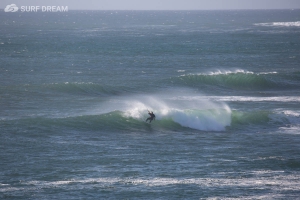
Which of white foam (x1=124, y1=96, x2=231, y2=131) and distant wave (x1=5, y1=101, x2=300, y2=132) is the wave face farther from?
distant wave (x1=5, y1=101, x2=300, y2=132)

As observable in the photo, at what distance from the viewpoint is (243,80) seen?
45.7 m

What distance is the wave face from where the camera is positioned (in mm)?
44541

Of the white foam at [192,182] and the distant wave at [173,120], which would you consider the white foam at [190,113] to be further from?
the white foam at [192,182]

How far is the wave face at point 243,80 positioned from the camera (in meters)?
44.5

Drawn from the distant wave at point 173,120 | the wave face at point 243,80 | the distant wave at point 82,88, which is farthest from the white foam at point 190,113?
the wave face at point 243,80

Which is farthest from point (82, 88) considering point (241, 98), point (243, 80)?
point (243, 80)

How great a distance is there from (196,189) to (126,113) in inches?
520

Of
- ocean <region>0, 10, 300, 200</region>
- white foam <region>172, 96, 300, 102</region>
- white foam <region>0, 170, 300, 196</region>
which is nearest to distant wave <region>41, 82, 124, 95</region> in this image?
ocean <region>0, 10, 300, 200</region>

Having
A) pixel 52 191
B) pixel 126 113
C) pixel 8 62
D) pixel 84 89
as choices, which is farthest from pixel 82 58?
pixel 52 191

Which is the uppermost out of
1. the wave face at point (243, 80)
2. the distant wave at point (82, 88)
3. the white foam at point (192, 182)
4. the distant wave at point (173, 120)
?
the distant wave at point (82, 88)

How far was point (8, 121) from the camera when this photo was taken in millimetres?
28438

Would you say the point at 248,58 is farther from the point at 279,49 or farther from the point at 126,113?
the point at 126,113

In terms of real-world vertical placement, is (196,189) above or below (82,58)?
below

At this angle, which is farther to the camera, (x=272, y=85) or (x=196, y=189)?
(x=272, y=85)
